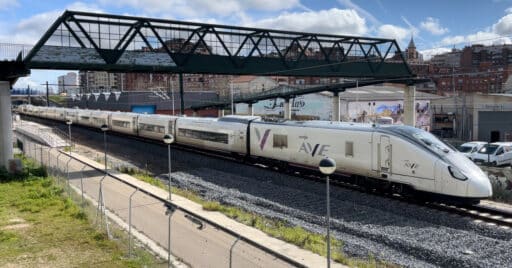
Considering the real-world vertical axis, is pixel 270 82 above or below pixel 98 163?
above

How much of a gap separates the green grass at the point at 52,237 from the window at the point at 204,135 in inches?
454

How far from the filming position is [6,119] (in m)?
28.5

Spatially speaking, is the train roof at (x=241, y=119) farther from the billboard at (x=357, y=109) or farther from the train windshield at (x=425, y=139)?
the billboard at (x=357, y=109)

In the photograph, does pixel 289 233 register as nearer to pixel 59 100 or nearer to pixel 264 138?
pixel 264 138

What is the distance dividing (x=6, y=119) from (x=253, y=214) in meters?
19.4

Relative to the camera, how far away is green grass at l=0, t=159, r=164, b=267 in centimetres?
1238

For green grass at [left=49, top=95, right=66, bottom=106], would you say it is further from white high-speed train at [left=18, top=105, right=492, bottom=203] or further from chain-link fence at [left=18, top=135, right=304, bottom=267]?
chain-link fence at [left=18, top=135, right=304, bottom=267]

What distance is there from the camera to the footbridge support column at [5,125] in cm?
2811


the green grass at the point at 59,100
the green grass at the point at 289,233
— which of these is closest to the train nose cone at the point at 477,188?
the green grass at the point at 289,233

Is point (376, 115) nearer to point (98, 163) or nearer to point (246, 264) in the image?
point (98, 163)

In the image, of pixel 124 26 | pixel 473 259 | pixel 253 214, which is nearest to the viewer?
pixel 473 259

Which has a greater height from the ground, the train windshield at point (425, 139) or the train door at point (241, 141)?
the train windshield at point (425, 139)

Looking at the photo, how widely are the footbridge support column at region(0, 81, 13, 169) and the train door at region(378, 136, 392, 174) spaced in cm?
2216

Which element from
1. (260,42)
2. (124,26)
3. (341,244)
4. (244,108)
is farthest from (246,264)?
(244,108)
